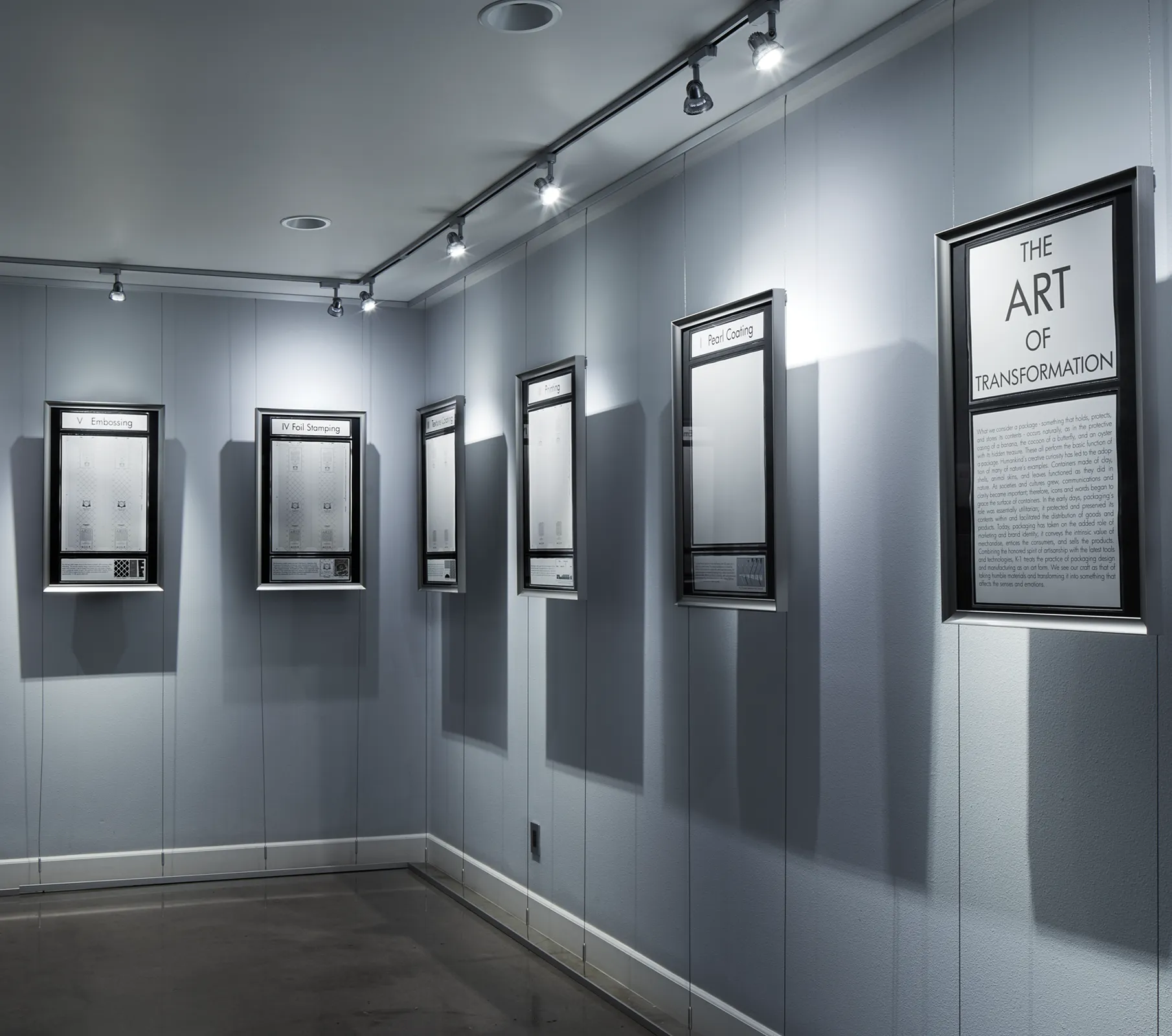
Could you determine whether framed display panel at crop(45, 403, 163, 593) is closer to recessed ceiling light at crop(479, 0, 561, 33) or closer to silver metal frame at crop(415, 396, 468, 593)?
silver metal frame at crop(415, 396, 468, 593)

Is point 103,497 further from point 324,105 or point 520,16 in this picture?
point 520,16

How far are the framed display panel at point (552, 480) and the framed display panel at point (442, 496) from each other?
0.87 metres

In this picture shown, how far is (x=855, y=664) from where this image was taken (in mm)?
3508

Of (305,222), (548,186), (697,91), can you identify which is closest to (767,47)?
(697,91)

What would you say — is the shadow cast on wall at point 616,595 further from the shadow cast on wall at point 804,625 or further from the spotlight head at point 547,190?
the shadow cast on wall at point 804,625

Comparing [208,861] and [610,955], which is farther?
[208,861]

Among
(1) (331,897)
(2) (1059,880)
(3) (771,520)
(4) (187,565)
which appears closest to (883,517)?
(3) (771,520)

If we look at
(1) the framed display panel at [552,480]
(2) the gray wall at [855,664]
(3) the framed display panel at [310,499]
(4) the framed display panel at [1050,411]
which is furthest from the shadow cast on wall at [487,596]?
(4) the framed display panel at [1050,411]

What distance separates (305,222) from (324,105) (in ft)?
4.88

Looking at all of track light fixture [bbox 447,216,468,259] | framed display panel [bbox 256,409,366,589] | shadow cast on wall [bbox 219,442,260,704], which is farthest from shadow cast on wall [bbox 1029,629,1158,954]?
shadow cast on wall [bbox 219,442,260,704]

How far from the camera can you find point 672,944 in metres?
4.41

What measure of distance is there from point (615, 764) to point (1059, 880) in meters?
2.31

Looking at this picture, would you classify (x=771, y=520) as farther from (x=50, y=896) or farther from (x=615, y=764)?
(x=50, y=896)

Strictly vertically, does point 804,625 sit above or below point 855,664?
above
